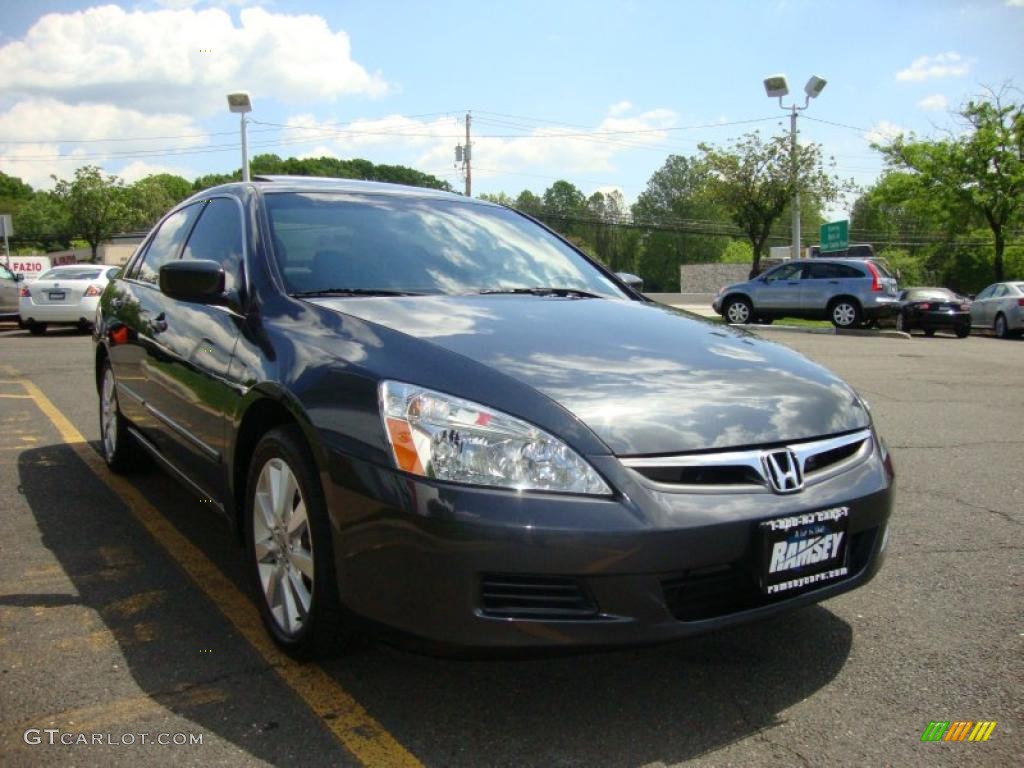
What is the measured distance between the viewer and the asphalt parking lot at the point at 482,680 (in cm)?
231

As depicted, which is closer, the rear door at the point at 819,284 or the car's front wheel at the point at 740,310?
the rear door at the point at 819,284

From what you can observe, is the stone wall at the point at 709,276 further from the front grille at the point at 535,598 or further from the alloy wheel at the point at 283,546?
the front grille at the point at 535,598

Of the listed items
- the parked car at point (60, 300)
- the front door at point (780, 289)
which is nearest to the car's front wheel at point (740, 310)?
the front door at point (780, 289)

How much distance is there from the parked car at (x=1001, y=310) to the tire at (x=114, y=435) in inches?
805

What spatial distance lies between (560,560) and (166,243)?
11.0 feet

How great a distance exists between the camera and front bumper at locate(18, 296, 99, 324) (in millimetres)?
15891

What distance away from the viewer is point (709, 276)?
179ft

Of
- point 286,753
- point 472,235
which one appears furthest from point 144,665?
point 472,235

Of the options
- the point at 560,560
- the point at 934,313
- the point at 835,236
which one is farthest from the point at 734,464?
the point at 835,236

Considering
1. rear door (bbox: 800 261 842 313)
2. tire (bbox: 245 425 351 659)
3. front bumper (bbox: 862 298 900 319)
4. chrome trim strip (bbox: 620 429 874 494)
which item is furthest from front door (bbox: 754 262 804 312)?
tire (bbox: 245 425 351 659)

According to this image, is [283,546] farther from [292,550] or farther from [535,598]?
[535,598]

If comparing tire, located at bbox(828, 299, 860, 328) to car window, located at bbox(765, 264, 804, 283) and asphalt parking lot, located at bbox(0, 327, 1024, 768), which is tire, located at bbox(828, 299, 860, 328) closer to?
car window, located at bbox(765, 264, 804, 283)

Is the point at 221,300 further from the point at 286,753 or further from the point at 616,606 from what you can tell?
the point at 616,606

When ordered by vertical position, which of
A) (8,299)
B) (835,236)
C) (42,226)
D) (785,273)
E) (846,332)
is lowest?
(846,332)
